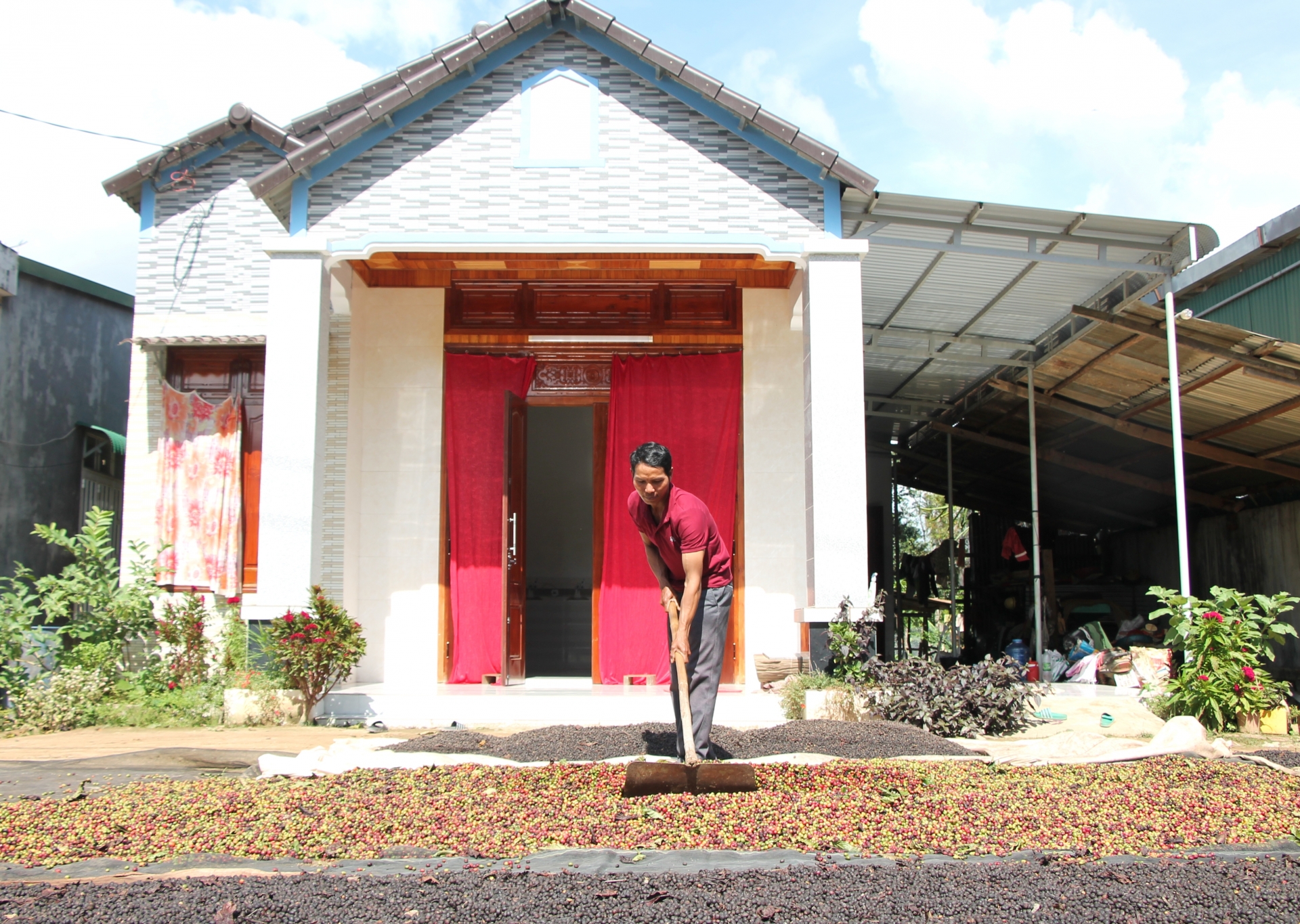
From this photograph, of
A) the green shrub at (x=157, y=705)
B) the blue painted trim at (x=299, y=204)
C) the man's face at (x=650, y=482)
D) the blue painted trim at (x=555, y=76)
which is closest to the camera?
the man's face at (x=650, y=482)

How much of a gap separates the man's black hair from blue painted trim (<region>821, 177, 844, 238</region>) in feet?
11.1

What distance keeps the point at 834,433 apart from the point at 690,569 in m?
2.79

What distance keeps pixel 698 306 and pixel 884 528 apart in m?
6.45

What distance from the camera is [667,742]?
499 cm

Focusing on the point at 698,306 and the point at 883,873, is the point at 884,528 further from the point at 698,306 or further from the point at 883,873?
the point at 883,873

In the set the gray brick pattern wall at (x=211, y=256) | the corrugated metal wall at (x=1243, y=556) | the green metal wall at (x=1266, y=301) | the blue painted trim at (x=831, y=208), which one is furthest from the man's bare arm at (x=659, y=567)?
the corrugated metal wall at (x=1243, y=556)

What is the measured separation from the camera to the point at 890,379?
456 inches

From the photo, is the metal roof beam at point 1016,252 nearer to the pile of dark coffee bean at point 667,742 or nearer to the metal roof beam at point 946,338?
the metal roof beam at point 946,338

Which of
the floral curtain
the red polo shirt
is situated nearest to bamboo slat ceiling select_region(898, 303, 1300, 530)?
the red polo shirt

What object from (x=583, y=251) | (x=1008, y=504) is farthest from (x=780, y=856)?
(x=1008, y=504)

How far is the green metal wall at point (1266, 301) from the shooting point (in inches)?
284

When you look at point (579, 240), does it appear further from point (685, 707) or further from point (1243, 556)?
point (1243, 556)

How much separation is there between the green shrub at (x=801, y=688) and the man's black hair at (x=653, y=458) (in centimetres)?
265

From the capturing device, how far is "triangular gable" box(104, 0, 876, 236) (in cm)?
684
